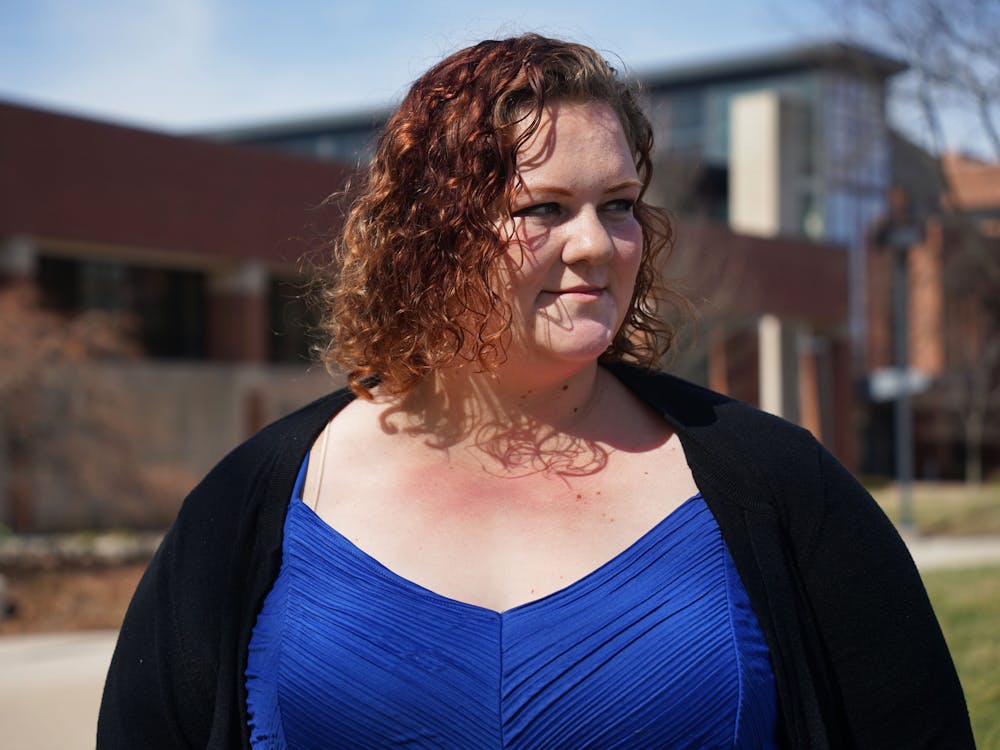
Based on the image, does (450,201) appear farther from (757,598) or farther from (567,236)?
(757,598)

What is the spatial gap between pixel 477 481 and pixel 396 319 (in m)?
0.34

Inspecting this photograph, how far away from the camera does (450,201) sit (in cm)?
223

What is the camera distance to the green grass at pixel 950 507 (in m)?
17.3

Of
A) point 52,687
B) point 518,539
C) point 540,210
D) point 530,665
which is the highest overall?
point 540,210

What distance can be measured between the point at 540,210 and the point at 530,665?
76 centimetres

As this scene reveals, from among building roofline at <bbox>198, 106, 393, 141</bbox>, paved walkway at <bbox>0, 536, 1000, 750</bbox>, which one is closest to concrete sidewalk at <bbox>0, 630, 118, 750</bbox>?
paved walkway at <bbox>0, 536, 1000, 750</bbox>

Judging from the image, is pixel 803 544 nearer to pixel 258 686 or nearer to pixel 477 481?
pixel 477 481

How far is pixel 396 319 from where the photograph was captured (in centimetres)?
238

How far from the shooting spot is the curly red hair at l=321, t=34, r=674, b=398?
7.18ft

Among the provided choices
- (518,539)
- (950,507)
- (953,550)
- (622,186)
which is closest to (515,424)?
(518,539)

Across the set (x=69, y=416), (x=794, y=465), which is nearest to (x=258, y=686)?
(x=794, y=465)

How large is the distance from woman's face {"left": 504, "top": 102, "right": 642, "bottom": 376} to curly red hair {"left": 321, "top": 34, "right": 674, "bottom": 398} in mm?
27

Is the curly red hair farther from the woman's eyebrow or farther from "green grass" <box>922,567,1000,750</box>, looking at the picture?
"green grass" <box>922,567,1000,750</box>

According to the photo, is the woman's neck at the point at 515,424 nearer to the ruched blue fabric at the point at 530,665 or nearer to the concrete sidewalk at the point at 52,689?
the ruched blue fabric at the point at 530,665
